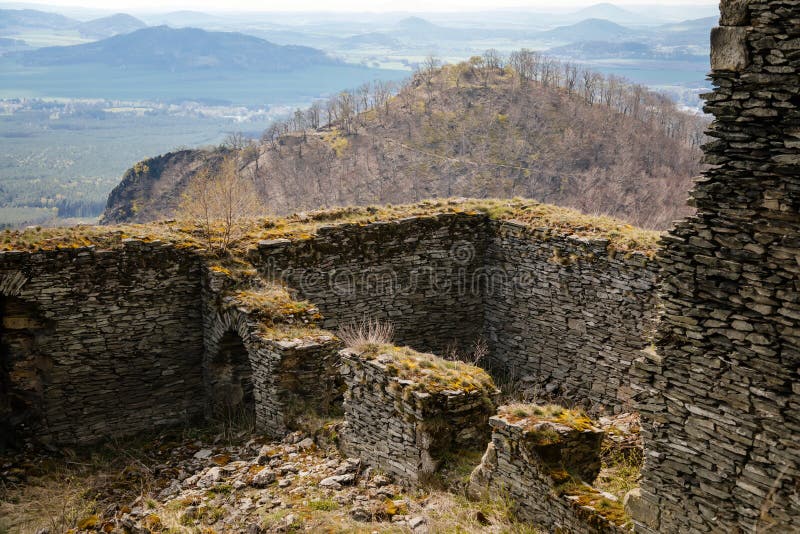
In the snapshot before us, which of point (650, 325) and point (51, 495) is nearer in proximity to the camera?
point (51, 495)

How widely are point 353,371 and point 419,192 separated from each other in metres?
43.5

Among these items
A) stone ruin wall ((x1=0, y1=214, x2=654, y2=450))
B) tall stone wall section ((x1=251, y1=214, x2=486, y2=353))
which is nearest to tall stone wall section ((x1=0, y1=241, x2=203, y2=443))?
stone ruin wall ((x1=0, y1=214, x2=654, y2=450))

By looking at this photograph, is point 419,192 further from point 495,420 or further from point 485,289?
point 495,420

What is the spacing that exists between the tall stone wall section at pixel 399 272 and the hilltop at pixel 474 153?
30222 millimetres

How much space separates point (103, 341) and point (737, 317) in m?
10.4

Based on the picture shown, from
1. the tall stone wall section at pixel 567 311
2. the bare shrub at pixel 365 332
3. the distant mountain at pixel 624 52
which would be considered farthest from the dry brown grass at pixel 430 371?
the distant mountain at pixel 624 52

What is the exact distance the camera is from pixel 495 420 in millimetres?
8727

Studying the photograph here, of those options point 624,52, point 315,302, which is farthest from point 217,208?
point 624,52

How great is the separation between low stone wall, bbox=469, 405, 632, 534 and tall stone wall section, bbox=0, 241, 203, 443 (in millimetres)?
7026

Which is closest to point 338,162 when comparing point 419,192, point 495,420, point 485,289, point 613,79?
point 419,192

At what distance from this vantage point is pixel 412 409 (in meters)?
9.59

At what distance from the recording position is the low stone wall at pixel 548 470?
793 centimetres

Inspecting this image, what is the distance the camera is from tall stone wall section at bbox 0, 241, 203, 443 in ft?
41.8

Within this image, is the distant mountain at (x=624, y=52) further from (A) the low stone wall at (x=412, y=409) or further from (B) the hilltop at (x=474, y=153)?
(A) the low stone wall at (x=412, y=409)
